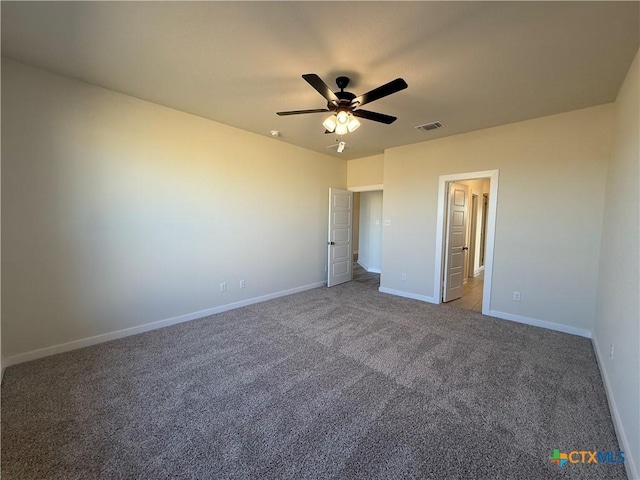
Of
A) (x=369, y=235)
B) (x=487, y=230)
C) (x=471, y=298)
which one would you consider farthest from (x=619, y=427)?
(x=369, y=235)

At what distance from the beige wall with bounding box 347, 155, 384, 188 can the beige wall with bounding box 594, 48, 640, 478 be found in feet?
10.8

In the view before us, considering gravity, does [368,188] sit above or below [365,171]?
below

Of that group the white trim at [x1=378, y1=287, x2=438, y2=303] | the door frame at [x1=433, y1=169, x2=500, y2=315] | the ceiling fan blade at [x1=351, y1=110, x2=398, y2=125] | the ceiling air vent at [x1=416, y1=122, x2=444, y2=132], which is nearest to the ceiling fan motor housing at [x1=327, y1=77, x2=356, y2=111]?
the ceiling fan blade at [x1=351, y1=110, x2=398, y2=125]

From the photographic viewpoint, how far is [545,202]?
3.37 meters

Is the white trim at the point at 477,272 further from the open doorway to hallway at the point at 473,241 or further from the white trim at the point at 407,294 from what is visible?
the white trim at the point at 407,294

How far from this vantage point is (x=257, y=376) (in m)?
2.30

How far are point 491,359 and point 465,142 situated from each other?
312 centimetres

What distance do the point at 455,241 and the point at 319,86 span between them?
381cm

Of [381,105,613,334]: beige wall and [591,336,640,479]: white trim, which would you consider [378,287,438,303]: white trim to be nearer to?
[381,105,613,334]: beige wall

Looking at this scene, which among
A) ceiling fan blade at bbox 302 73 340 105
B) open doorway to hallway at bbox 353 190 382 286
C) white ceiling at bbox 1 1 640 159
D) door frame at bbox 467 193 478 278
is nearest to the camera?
white ceiling at bbox 1 1 640 159

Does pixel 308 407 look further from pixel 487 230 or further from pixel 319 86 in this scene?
pixel 487 230

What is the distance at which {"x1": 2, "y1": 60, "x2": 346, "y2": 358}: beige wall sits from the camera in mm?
2416

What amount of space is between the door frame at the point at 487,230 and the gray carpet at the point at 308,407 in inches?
32.8

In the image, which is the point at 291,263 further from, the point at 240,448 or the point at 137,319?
the point at 240,448
